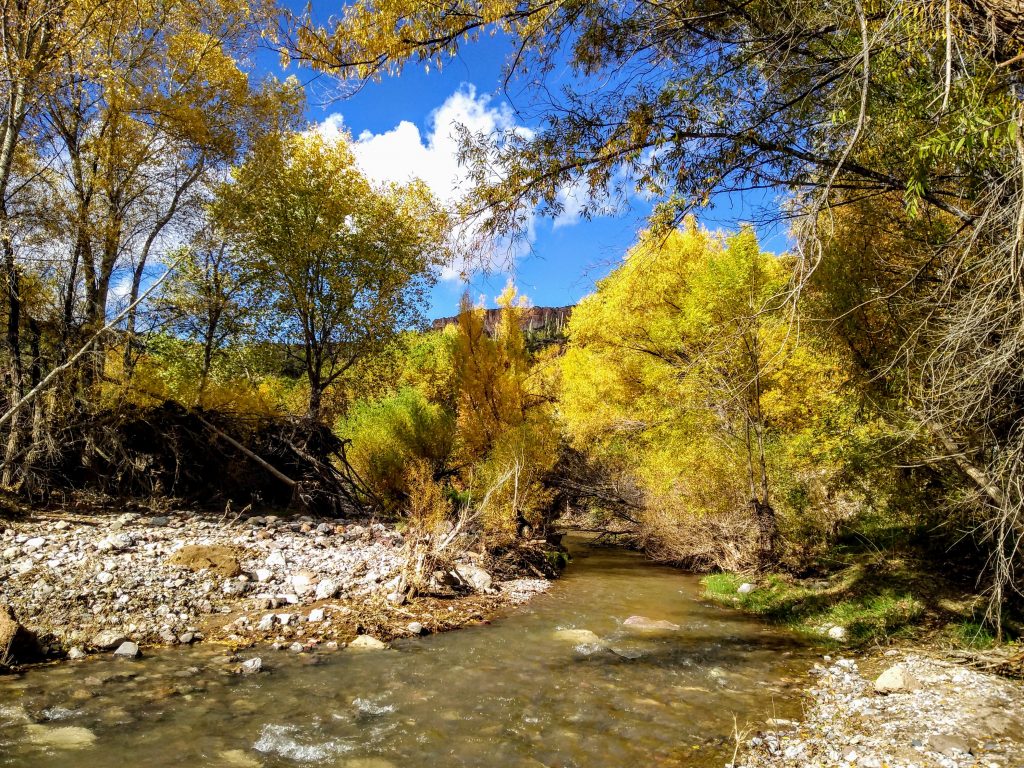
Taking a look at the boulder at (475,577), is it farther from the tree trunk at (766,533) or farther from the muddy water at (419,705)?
the tree trunk at (766,533)

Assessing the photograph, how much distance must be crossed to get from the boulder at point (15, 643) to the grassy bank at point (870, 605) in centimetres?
859

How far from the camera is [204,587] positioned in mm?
7074

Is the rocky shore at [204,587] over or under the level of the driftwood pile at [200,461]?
under

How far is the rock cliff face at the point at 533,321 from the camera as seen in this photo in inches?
816

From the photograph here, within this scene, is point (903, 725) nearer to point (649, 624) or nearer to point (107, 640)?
point (649, 624)

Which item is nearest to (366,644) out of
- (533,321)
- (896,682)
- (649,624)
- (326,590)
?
(326,590)

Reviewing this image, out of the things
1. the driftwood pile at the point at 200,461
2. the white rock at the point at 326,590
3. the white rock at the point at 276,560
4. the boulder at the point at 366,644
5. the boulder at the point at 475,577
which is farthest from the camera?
the driftwood pile at the point at 200,461

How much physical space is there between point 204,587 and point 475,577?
13.9ft

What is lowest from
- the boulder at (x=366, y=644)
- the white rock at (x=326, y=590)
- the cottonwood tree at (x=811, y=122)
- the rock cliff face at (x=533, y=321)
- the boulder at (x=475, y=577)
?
the boulder at (x=475, y=577)

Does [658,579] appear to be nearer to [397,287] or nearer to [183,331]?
[397,287]

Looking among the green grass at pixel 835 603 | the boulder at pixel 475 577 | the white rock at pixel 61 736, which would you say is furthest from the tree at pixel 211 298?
the green grass at pixel 835 603

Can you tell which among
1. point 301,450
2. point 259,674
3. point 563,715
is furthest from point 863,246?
point 301,450

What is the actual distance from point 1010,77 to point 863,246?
4.10 meters

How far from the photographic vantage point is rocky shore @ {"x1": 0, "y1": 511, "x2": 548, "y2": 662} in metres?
5.94
